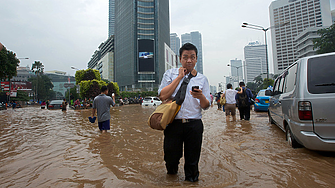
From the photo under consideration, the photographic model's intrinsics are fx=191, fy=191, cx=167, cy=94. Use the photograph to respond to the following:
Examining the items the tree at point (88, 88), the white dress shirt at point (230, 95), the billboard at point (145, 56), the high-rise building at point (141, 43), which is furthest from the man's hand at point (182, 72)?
the billboard at point (145, 56)

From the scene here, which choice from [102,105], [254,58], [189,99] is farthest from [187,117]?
[254,58]

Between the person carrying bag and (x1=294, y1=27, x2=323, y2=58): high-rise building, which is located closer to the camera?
the person carrying bag

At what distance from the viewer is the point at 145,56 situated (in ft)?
260

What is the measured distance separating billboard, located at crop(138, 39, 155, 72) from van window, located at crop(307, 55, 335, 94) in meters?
77.5

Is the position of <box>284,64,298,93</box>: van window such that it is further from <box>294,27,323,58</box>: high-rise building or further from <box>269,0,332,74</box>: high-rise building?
<box>269,0,332,74</box>: high-rise building

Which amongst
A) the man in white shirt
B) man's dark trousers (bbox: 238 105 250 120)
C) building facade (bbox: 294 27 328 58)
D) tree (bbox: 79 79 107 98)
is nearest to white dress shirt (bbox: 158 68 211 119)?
the man in white shirt

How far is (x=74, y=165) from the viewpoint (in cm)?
Answer: 327

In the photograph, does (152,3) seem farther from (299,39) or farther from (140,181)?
(140,181)

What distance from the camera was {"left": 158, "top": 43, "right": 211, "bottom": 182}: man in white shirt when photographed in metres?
2.19

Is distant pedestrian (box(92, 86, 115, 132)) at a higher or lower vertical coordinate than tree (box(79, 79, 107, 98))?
lower

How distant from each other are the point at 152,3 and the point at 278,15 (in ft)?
276

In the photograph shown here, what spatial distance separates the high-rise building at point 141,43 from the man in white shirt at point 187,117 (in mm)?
78005

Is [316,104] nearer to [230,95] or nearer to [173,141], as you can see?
[173,141]

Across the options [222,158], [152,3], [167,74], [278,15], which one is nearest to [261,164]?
[222,158]
